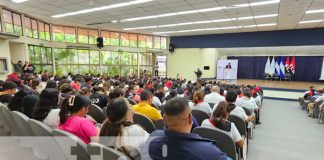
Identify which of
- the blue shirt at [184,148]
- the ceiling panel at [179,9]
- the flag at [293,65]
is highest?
the ceiling panel at [179,9]

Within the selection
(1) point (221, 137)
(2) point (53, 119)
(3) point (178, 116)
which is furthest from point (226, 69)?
(3) point (178, 116)

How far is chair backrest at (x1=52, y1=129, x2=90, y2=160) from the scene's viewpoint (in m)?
1.57

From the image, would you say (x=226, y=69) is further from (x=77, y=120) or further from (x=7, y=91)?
(x=77, y=120)

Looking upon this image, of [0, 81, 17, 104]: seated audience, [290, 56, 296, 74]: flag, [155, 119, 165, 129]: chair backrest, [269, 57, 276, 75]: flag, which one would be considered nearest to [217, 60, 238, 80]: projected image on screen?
[269, 57, 276, 75]: flag

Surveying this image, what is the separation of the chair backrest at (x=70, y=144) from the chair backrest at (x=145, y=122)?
39.6 inches

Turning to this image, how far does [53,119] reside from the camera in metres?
2.26

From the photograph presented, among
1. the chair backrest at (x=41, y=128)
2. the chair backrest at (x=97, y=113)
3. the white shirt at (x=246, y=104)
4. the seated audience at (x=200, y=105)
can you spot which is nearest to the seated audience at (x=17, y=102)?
the chair backrest at (x=97, y=113)

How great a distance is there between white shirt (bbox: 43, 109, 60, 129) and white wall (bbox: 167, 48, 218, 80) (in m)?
12.9

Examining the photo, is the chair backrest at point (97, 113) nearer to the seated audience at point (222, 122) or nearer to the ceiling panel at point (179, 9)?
the seated audience at point (222, 122)

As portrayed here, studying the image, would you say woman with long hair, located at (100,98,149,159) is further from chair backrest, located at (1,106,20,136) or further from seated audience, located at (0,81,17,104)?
seated audience, located at (0,81,17,104)

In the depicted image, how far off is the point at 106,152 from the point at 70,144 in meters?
0.48

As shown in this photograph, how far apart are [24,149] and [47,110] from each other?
1.30 meters

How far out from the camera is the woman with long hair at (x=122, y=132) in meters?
1.55

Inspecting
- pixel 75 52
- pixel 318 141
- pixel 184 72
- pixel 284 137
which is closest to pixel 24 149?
pixel 284 137
